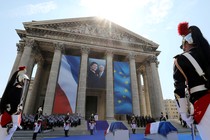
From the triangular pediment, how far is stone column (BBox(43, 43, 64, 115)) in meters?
3.27

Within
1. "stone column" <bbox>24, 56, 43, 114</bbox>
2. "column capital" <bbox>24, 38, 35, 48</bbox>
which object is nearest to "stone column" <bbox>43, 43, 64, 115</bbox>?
"column capital" <bbox>24, 38, 35, 48</bbox>

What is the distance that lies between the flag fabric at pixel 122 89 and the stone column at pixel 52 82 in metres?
7.93

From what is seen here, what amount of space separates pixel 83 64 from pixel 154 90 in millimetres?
11828

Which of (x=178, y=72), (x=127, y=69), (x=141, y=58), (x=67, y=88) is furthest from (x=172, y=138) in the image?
(x=141, y=58)

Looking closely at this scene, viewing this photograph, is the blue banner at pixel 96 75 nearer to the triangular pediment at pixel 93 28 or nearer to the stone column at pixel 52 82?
the stone column at pixel 52 82

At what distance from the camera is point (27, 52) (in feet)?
61.3

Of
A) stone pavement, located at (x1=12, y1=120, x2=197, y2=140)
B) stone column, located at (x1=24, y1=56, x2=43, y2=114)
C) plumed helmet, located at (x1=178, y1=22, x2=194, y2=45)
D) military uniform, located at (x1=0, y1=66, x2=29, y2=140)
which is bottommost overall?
stone pavement, located at (x1=12, y1=120, x2=197, y2=140)

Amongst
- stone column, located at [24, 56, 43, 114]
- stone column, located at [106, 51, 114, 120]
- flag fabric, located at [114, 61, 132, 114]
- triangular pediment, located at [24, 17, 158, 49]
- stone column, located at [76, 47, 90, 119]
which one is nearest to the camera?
stone column, located at [76, 47, 90, 119]

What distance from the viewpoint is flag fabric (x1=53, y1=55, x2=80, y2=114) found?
15.9m

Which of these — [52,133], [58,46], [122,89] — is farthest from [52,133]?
[58,46]

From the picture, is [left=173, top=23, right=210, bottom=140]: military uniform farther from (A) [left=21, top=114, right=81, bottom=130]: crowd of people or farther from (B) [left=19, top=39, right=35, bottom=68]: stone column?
(B) [left=19, top=39, right=35, bottom=68]: stone column

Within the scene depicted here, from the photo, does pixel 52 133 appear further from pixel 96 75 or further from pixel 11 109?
pixel 11 109

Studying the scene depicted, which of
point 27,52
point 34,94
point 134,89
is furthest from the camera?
point 34,94

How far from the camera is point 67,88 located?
17.0 metres
